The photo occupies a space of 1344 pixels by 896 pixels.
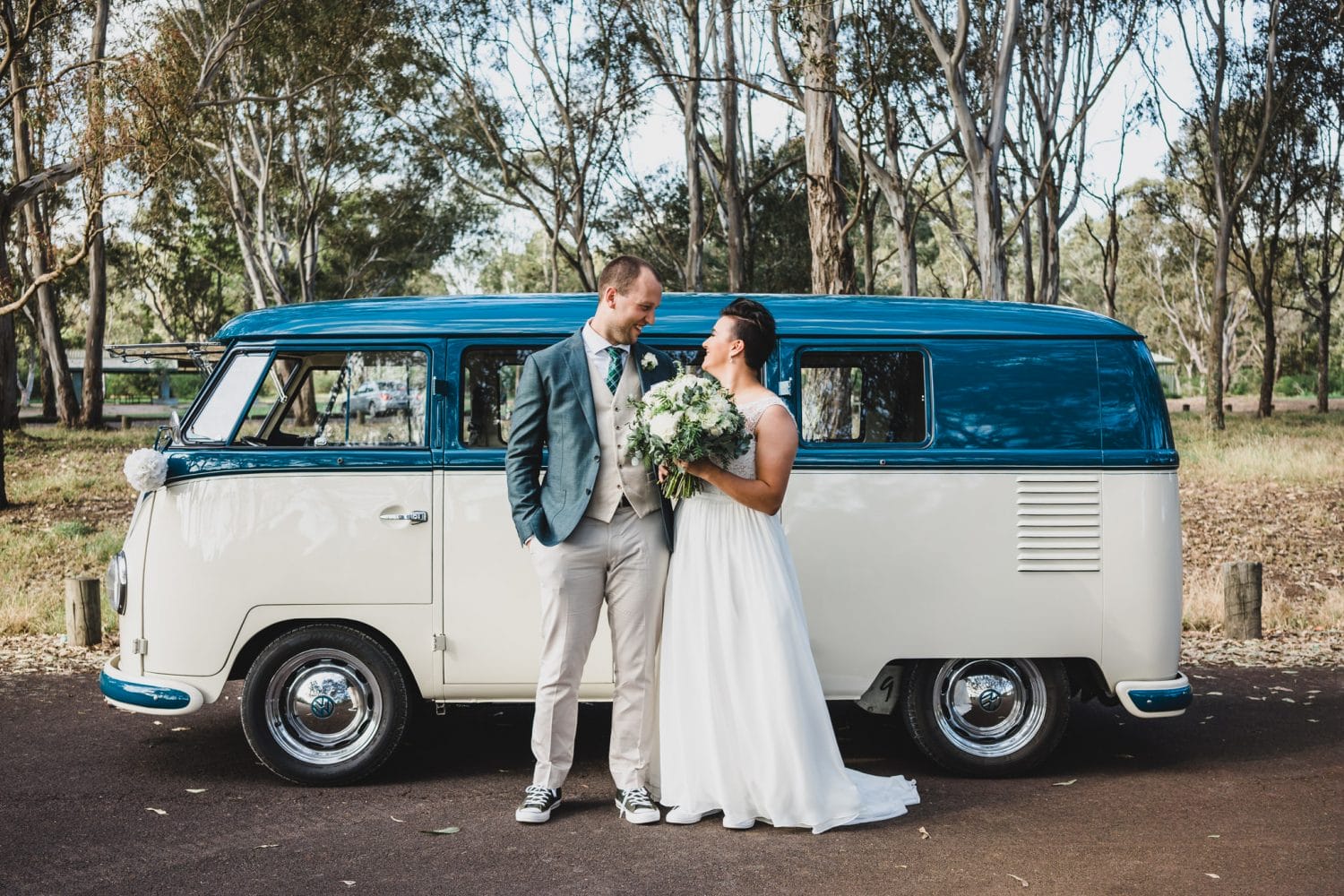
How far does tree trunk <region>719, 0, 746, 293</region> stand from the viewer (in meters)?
23.8

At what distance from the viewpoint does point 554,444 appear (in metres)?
5.49

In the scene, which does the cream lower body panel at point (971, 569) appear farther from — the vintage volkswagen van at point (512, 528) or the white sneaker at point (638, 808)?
the white sneaker at point (638, 808)

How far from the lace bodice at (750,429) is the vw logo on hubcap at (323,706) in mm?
2275

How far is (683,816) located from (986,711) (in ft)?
5.63

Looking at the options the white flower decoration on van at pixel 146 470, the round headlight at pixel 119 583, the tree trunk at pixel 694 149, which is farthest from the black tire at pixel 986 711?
the tree trunk at pixel 694 149

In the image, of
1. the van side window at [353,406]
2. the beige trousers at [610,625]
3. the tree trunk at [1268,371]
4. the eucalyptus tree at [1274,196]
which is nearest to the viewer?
the beige trousers at [610,625]

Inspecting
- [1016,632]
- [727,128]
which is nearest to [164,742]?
[1016,632]

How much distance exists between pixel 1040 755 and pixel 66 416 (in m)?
31.9

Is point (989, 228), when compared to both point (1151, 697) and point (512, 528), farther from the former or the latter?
point (512, 528)

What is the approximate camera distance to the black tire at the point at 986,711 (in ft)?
20.6

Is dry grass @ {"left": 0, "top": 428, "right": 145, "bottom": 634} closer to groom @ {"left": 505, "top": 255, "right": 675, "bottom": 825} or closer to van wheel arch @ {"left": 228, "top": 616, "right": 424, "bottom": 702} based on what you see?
van wheel arch @ {"left": 228, "top": 616, "right": 424, "bottom": 702}

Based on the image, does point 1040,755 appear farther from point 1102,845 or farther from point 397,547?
point 397,547

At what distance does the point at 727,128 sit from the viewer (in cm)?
2480

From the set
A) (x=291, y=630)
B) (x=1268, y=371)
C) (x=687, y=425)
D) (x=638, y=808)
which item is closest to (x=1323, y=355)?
(x=1268, y=371)
